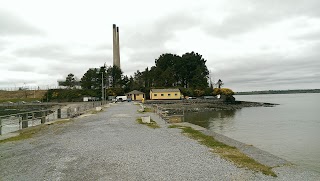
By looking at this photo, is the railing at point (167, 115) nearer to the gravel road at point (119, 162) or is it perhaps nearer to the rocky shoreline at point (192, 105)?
the rocky shoreline at point (192, 105)

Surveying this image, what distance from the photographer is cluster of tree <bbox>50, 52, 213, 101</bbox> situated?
95500mm

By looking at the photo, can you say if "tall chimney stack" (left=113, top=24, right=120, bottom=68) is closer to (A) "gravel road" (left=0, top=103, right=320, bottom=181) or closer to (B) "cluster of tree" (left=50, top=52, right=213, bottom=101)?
(B) "cluster of tree" (left=50, top=52, right=213, bottom=101)

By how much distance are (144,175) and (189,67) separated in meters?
98.2

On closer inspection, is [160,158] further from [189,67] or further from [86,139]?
[189,67]

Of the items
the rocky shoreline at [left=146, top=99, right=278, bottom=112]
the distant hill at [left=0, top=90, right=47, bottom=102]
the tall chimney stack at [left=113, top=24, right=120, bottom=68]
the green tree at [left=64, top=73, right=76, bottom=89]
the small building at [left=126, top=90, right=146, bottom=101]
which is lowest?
the rocky shoreline at [left=146, top=99, right=278, bottom=112]

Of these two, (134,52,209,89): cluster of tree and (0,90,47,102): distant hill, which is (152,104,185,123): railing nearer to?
(134,52,209,89): cluster of tree

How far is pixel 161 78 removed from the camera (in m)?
99.0

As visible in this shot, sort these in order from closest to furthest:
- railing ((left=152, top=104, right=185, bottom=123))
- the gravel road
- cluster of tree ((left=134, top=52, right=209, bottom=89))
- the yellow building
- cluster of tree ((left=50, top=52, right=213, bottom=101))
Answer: the gravel road, railing ((left=152, top=104, right=185, bottom=123)), the yellow building, cluster of tree ((left=50, top=52, right=213, bottom=101)), cluster of tree ((left=134, top=52, right=209, bottom=89))

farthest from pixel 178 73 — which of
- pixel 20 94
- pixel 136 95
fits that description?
pixel 20 94

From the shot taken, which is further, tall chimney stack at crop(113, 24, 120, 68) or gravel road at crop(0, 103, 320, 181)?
tall chimney stack at crop(113, 24, 120, 68)

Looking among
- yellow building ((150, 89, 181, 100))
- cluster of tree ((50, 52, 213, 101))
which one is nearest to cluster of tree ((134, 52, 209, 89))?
cluster of tree ((50, 52, 213, 101))

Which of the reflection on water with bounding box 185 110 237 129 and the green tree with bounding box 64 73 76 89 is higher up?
the green tree with bounding box 64 73 76 89

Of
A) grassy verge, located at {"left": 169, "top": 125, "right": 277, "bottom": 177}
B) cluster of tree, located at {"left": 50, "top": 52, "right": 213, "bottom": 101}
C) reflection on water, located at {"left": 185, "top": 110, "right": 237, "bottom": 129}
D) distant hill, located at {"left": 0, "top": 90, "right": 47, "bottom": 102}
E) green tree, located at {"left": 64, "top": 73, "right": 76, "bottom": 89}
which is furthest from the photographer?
distant hill, located at {"left": 0, "top": 90, "right": 47, "bottom": 102}

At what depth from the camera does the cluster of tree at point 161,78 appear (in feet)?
313
